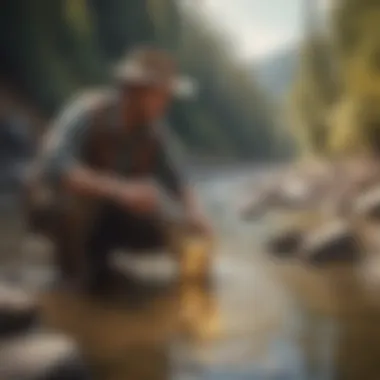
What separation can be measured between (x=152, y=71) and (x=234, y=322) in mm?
538

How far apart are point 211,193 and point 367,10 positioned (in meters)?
0.50

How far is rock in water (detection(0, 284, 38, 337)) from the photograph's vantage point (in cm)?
190

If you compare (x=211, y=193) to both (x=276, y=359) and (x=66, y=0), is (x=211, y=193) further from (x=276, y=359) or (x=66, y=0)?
(x=66, y=0)

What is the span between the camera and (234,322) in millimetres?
1965

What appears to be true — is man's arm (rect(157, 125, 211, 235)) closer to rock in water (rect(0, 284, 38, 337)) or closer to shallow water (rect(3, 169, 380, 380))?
shallow water (rect(3, 169, 380, 380))

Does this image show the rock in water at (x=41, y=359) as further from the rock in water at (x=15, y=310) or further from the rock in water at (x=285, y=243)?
the rock in water at (x=285, y=243)

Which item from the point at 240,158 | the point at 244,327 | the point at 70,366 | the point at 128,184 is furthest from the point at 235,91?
the point at 70,366

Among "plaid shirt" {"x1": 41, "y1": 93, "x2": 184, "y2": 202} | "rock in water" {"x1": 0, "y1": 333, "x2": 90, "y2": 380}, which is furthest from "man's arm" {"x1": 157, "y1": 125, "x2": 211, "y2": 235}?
"rock in water" {"x1": 0, "y1": 333, "x2": 90, "y2": 380}

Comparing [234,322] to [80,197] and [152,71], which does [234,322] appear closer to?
[80,197]

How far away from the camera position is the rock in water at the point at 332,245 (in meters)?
2.00

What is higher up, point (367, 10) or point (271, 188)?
point (367, 10)

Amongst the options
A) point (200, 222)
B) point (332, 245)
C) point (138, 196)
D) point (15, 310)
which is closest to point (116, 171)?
point (138, 196)

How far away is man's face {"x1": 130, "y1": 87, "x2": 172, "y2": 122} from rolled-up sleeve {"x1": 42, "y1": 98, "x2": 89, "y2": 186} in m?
0.11

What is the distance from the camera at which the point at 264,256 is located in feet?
6.56
